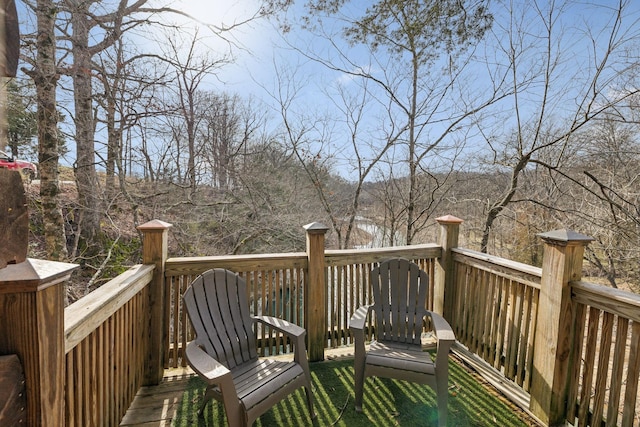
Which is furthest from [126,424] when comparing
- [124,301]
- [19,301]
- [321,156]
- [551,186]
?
[551,186]

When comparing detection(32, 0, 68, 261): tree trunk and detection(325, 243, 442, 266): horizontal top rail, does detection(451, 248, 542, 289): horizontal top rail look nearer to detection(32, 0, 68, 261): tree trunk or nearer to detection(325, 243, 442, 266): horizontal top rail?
detection(325, 243, 442, 266): horizontal top rail

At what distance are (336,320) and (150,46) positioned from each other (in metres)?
6.17

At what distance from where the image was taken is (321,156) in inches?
290

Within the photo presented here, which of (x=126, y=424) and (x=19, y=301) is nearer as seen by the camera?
(x=19, y=301)

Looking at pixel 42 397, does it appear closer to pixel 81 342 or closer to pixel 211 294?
pixel 81 342

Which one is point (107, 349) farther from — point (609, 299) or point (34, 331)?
point (609, 299)

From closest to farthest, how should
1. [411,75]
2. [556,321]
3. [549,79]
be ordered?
[556,321]
[549,79]
[411,75]

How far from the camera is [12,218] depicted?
0.66 m

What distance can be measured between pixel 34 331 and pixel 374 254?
2686 mm

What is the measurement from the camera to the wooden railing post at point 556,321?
6.73 feet

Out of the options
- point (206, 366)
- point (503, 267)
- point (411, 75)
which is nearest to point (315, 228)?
point (206, 366)

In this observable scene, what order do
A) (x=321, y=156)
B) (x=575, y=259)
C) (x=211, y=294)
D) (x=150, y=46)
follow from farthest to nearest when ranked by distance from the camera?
1. (x=321, y=156)
2. (x=150, y=46)
3. (x=211, y=294)
4. (x=575, y=259)

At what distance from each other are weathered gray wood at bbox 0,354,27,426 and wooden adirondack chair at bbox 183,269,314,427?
1.00m

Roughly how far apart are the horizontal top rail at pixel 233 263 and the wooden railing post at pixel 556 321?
1951 millimetres
